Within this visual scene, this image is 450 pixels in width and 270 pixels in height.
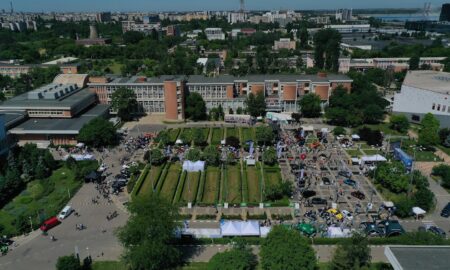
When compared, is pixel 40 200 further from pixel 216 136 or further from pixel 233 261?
pixel 216 136

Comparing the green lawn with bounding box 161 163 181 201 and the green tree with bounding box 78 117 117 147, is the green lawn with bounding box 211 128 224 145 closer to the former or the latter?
the green lawn with bounding box 161 163 181 201

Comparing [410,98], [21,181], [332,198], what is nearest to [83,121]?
[21,181]

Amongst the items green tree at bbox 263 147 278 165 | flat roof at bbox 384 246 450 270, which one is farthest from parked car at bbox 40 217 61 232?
flat roof at bbox 384 246 450 270

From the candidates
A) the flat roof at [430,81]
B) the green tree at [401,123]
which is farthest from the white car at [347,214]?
the flat roof at [430,81]

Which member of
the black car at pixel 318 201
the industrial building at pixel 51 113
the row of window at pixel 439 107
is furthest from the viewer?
the row of window at pixel 439 107

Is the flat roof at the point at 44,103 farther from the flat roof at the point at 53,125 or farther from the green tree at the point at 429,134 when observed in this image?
the green tree at the point at 429,134
